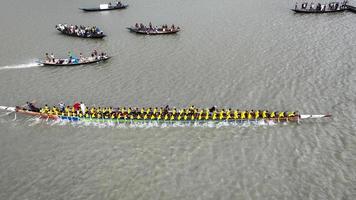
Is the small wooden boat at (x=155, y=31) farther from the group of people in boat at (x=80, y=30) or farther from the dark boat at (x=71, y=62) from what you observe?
the dark boat at (x=71, y=62)

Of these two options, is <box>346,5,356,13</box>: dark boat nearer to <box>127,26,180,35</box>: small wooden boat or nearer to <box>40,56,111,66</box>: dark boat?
<box>127,26,180,35</box>: small wooden boat

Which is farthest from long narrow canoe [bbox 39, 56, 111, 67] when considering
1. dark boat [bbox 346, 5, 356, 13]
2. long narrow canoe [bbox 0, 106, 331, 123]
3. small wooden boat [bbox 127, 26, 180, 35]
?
dark boat [bbox 346, 5, 356, 13]

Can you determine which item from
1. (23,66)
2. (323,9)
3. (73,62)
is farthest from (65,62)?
(323,9)

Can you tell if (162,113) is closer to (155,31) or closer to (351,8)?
(155,31)

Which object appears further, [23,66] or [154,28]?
[154,28]

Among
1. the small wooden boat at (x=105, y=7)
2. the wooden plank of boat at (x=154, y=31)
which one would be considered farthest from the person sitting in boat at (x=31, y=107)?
the small wooden boat at (x=105, y=7)

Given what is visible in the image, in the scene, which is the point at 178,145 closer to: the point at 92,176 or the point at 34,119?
the point at 92,176
